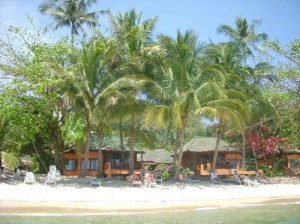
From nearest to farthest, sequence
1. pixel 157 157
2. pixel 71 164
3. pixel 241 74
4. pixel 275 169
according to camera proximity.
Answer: pixel 241 74 < pixel 275 169 < pixel 71 164 < pixel 157 157

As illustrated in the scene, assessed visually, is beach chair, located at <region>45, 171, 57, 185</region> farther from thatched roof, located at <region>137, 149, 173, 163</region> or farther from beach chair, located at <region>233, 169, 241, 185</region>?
thatched roof, located at <region>137, 149, 173, 163</region>

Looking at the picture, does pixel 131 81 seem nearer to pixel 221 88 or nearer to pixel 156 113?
pixel 156 113

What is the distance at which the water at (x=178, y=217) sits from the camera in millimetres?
12189

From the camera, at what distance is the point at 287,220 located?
13.4m

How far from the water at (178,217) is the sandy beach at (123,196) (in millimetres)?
794

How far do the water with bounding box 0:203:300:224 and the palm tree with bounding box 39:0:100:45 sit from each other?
20519 millimetres

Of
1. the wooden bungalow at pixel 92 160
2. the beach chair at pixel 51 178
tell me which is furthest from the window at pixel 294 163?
the beach chair at pixel 51 178

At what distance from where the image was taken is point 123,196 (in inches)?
657

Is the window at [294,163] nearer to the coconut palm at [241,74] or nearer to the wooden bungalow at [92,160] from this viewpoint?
the coconut palm at [241,74]

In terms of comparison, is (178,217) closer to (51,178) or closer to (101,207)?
(101,207)

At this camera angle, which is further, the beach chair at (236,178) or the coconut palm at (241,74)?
the coconut palm at (241,74)

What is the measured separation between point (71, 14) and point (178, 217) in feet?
72.9

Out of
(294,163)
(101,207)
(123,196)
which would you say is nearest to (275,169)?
(294,163)

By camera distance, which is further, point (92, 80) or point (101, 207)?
point (92, 80)
